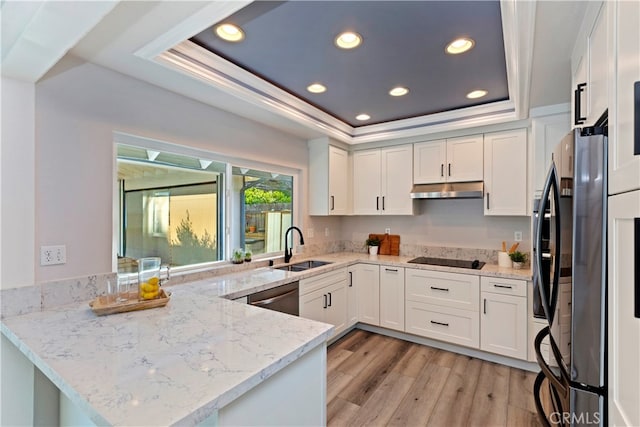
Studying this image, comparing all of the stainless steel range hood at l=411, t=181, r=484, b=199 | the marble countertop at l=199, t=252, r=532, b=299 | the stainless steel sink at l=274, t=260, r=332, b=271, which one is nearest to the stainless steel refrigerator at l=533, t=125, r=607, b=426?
the marble countertop at l=199, t=252, r=532, b=299

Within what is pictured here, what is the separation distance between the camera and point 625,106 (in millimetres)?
887

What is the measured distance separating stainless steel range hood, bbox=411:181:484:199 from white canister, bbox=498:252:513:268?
65cm

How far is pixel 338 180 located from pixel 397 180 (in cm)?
74

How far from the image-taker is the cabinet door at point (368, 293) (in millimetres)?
3518

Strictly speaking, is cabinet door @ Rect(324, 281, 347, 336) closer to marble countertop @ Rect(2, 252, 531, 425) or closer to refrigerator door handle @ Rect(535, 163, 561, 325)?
marble countertop @ Rect(2, 252, 531, 425)

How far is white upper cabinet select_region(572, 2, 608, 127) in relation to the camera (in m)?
1.14

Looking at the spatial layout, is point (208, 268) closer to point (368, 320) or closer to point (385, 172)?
point (368, 320)

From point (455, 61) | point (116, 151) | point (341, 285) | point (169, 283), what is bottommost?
point (341, 285)

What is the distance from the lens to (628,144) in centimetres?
87

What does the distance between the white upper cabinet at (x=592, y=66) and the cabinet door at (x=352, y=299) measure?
2.46 metres

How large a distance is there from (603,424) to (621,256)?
624 mm

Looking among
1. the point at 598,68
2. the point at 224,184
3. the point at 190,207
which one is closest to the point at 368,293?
the point at 224,184

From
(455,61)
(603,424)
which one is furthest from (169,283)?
(455,61)

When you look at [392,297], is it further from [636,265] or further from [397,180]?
[636,265]
